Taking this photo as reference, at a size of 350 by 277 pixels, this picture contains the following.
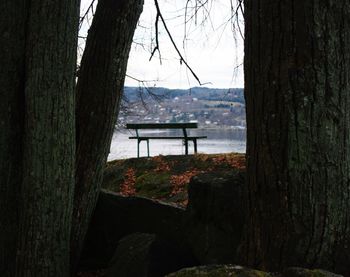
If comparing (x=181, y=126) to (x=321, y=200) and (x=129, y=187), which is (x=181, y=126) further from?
(x=321, y=200)

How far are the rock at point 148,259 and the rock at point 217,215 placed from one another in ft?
0.69

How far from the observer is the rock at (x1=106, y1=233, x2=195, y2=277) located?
12.1ft

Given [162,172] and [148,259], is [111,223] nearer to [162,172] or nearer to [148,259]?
[148,259]

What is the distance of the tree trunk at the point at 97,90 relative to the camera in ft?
14.0

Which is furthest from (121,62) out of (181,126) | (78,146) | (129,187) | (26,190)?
(181,126)

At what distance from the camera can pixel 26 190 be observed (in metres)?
3.56

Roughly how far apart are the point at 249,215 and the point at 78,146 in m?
2.14

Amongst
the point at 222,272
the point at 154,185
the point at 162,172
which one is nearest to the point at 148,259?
the point at 222,272

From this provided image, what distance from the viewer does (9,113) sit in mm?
3693

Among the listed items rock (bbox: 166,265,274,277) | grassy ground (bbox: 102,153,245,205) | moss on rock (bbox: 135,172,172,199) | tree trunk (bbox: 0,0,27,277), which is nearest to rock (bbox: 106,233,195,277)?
tree trunk (bbox: 0,0,27,277)

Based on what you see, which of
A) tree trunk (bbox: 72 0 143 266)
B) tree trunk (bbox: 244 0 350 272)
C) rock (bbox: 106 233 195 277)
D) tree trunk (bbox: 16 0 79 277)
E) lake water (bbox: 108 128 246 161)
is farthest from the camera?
lake water (bbox: 108 128 246 161)

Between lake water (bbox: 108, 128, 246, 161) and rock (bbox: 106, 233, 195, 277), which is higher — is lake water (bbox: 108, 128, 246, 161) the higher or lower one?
the lower one

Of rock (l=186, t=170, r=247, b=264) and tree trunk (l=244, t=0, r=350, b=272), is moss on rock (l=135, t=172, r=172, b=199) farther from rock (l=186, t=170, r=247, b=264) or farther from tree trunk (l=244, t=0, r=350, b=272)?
tree trunk (l=244, t=0, r=350, b=272)

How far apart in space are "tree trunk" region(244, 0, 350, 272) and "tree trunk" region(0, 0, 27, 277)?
2.13 meters
